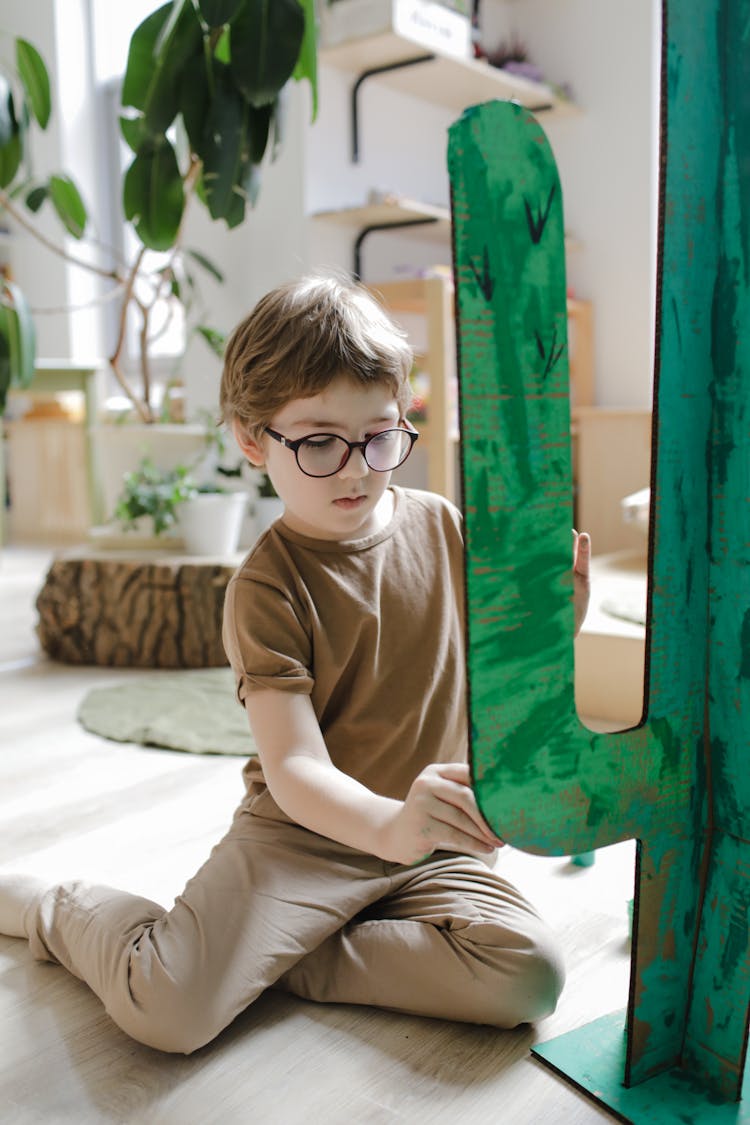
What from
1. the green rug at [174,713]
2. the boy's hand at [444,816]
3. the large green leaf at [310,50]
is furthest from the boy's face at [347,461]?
the large green leaf at [310,50]

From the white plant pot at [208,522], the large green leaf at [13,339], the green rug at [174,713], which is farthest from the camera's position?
the large green leaf at [13,339]

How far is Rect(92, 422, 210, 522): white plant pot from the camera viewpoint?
7.93ft

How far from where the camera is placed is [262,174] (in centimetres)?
271

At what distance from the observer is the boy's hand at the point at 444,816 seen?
642 millimetres

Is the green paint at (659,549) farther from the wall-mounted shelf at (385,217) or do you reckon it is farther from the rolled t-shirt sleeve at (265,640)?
the wall-mounted shelf at (385,217)

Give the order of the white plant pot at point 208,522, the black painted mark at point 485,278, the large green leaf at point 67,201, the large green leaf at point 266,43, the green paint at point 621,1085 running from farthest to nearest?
the large green leaf at point 67,201, the white plant pot at point 208,522, the large green leaf at point 266,43, the green paint at point 621,1085, the black painted mark at point 485,278

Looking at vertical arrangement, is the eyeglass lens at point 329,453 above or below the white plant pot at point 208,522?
above

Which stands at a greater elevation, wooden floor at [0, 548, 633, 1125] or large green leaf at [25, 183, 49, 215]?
large green leaf at [25, 183, 49, 215]

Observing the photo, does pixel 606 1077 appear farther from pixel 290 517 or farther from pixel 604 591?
pixel 604 591

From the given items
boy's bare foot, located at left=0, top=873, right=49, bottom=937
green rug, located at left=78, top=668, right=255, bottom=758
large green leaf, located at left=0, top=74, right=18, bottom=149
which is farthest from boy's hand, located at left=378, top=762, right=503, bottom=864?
large green leaf, located at left=0, top=74, right=18, bottom=149

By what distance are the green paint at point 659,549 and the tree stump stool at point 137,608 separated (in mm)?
1525

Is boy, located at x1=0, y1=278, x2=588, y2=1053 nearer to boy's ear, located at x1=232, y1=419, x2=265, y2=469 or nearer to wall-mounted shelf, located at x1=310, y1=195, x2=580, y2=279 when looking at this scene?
boy's ear, located at x1=232, y1=419, x2=265, y2=469

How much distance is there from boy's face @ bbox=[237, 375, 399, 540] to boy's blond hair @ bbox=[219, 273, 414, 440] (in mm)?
11

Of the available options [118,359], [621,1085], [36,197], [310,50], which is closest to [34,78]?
[36,197]
